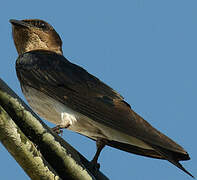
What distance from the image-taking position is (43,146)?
7.54 ft

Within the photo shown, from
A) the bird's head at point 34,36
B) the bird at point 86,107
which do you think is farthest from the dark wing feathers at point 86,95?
the bird's head at point 34,36

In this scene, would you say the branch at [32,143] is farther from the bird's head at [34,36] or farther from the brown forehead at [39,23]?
the brown forehead at [39,23]

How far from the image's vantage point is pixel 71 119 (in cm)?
386

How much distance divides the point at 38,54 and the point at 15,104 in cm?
260

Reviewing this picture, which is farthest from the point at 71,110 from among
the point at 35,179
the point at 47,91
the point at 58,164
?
the point at 35,179

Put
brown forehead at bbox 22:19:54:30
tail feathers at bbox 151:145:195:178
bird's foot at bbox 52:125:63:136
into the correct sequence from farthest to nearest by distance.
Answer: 1. brown forehead at bbox 22:19:54:30
2. bird's foot at bbox 52:125:63:136
3. tail feathers at bbox 151:145:195:178

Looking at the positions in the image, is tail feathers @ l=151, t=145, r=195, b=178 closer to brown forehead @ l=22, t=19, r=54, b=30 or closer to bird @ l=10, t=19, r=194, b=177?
bird @ l=10, t=19, r=194, b=177

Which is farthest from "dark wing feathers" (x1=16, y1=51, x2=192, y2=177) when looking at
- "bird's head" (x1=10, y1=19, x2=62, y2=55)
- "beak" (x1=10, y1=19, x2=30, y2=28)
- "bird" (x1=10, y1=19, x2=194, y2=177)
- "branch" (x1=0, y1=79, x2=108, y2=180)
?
"branch" (x1=0, y1=79, x2=108, y2=180)

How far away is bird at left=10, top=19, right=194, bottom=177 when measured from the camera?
3383 mm

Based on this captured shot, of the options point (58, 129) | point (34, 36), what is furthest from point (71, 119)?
point (34, 36)

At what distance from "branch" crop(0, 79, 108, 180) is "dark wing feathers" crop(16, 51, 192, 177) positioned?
3.29 ft

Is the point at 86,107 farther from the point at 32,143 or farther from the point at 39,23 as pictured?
the point at 39,23

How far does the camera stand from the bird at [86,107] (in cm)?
338

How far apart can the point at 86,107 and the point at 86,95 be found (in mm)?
228
